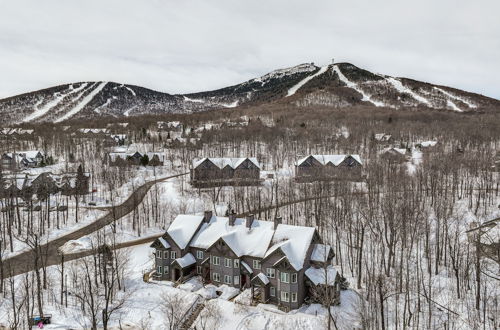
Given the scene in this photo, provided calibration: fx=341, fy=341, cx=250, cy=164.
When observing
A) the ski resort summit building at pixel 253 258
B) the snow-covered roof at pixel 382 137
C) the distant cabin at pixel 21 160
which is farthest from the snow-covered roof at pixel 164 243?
the snow-covered roof at pixel 382 137

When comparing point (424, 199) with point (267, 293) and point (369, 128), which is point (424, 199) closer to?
point (267, 293)

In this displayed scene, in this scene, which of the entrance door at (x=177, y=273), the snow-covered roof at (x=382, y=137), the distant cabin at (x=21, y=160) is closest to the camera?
the entrance door at (x=177, y=273)

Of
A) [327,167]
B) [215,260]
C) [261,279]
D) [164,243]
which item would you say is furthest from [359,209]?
[164,243]

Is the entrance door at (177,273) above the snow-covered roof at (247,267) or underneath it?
underneath

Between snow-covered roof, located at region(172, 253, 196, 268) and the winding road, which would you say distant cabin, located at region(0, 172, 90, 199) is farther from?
snow-covered roof, located at region(172, 253, 196, 268)

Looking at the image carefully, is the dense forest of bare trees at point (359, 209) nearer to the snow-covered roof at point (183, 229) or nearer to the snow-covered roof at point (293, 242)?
the snow-covered roof at point (183, 229)

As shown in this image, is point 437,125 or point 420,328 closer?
point 420,328

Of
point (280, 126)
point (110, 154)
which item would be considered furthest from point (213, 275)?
point (280, 126)
